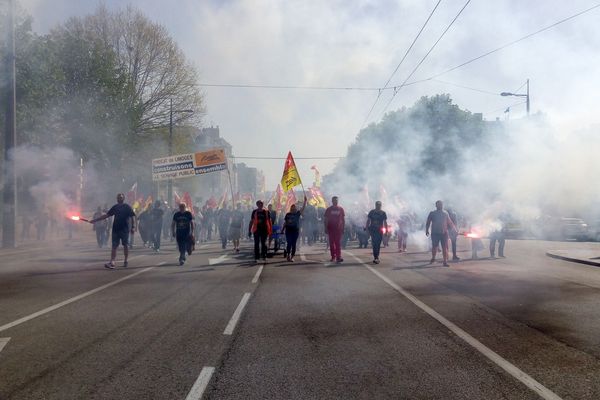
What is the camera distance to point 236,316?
280 inches

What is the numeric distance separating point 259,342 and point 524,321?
3.62 m

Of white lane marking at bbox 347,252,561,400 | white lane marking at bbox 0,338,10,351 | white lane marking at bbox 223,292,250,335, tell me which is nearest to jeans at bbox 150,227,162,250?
white lane marking at bbox 223,292,250,335

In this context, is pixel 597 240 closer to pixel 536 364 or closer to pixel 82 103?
pixel 536 364

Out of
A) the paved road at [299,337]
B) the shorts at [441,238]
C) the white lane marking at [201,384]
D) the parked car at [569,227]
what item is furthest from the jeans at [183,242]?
the parked car at [569,227]

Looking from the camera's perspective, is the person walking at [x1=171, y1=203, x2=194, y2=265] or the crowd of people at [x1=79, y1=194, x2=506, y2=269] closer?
the crowd of people at [x1=79, y1=194, x2=506, y2=269]

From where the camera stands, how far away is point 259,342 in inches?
227

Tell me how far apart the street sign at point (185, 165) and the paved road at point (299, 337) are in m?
22.3

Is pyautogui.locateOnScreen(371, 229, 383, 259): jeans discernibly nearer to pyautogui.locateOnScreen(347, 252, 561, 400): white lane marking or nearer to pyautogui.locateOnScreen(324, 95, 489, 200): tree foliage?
pyautogui.locateOnScreen(347, 252, 561, 400): white lane marking

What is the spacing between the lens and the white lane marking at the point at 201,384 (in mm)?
4125

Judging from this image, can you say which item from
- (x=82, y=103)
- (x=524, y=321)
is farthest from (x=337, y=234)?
(x=82, y=103)

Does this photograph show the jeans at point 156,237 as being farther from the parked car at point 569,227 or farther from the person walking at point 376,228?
the parked car at point 569,227

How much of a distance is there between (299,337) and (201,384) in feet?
5.90

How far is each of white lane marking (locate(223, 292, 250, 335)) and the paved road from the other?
0.03 metres

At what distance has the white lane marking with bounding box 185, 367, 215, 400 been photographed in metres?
4.12
